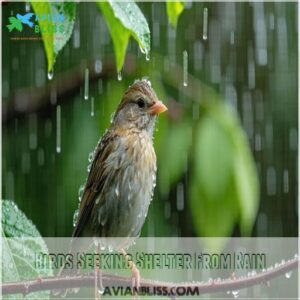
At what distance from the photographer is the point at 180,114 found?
111 centimetres

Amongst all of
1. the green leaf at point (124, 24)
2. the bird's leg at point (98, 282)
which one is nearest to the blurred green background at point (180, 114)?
the bird's leg at point (98, 282)

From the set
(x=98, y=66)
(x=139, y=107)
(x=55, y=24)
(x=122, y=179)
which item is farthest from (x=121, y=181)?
(x=55, y=24)

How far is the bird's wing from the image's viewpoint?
38.2 inches

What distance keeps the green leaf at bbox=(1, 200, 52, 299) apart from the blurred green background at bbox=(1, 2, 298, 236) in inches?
11.0

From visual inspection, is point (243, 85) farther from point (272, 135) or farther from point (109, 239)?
point (109, 239)

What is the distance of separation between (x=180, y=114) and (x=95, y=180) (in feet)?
0.62

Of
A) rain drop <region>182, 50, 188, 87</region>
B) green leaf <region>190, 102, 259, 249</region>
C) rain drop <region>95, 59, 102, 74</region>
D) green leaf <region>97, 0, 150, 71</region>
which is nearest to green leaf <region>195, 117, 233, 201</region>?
green leaf <region>190, 102, 259, 249</region>

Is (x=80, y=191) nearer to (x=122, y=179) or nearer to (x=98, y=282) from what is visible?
(x=122, y=179)

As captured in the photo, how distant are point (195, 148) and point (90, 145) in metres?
Answer: 0.14

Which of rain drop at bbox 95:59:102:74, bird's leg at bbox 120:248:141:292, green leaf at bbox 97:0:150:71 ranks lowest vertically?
bird's leg at bbox 120:248:141:292

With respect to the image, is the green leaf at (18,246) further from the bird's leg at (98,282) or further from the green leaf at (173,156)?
the green leaf at (173,156)

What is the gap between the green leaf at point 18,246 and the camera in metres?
0.75

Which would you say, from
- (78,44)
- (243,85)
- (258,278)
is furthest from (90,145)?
(243,85)

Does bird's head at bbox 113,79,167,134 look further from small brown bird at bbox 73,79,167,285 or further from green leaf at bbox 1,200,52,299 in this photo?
green leaf at bbox 1,200,52,299
